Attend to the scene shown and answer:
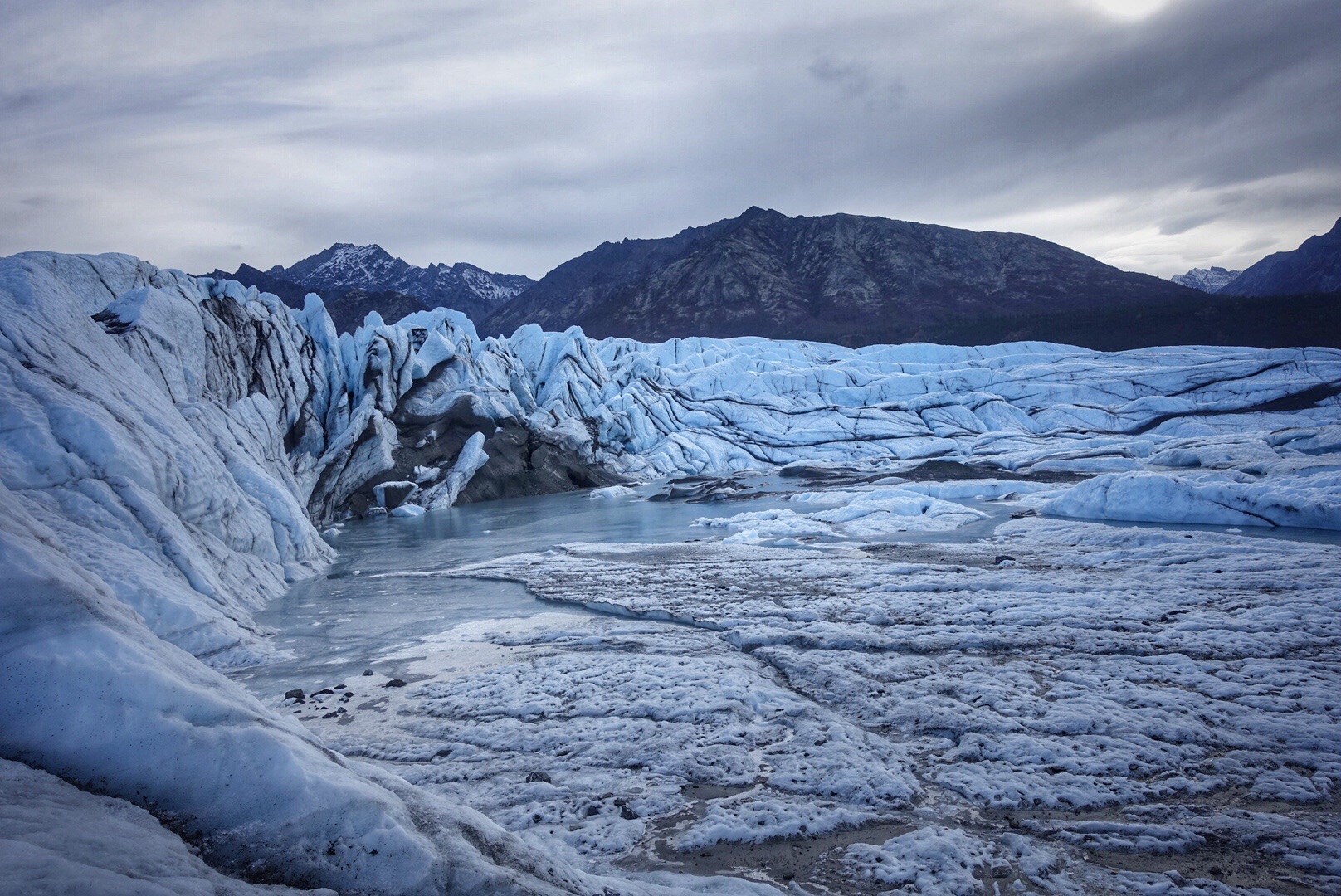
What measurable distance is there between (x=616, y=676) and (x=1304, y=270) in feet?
501

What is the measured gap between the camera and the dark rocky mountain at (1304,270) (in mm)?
106438

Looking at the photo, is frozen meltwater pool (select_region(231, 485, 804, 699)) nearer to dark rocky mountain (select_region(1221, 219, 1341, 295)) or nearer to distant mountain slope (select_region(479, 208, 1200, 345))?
distant mountain slope (select_region(479, 208, 1200, 345))

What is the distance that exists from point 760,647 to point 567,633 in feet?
7.19

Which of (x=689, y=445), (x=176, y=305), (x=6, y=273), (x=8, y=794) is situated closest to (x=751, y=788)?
(x=8, y=794)

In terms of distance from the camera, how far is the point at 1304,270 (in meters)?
113

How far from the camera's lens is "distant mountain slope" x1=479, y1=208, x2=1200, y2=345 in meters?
90.3

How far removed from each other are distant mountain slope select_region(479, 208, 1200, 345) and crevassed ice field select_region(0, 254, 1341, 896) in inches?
2774

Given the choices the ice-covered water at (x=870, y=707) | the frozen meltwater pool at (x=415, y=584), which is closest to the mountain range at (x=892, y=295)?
the frozen meltwater pool at (x=415, y=584)

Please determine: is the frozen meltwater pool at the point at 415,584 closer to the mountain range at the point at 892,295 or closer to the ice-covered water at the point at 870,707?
the ice-covered water at the point at 870,707

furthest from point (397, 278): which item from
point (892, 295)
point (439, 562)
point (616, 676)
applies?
point (616, 676)

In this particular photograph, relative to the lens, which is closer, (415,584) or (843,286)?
(415,584)

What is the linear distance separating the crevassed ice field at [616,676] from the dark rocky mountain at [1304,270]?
125 m

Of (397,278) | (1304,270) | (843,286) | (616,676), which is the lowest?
(616,676)

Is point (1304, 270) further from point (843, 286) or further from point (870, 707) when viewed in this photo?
point (870, 707)
